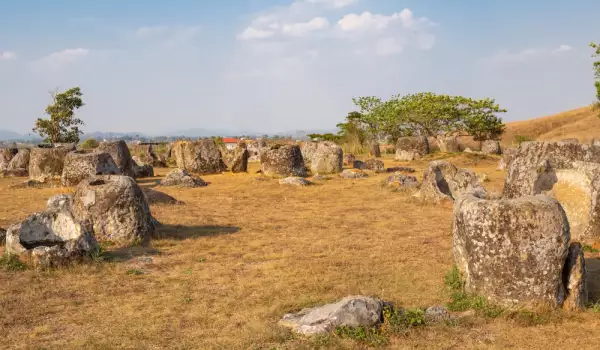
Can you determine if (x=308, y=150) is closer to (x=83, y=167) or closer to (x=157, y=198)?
(x=83, y=167)

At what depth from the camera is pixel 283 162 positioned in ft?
90.1

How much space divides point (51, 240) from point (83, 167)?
38.5 ft

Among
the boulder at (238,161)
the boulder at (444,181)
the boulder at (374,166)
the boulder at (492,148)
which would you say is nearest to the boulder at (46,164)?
the boulder at (238,161)

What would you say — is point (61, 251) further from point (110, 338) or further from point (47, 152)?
point (47, 152)

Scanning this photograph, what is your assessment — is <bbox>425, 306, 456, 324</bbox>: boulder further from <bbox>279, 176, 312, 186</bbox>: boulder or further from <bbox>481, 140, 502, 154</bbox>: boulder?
<bbox>481, 140, 502, 154</bbox>: boulder

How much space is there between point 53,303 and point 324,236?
21.4 ft

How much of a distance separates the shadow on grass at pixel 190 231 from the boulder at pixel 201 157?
16.7 metres

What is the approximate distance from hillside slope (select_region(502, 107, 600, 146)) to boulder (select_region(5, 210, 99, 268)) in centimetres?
6165

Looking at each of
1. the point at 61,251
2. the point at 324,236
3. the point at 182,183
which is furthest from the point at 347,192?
the point at 61,251

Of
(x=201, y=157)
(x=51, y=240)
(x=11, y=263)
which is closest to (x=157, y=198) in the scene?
(x=51, y=240)

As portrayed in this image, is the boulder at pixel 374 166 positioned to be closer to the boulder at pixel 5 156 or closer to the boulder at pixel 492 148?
the boulder at pixel 492 148

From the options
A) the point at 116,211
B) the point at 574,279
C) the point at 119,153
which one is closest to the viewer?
the point at 574,279

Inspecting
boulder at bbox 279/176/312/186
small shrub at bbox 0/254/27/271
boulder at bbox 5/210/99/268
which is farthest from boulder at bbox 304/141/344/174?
small shrub at bbox 0/254/27/271

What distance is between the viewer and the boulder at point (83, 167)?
69.5 ft
